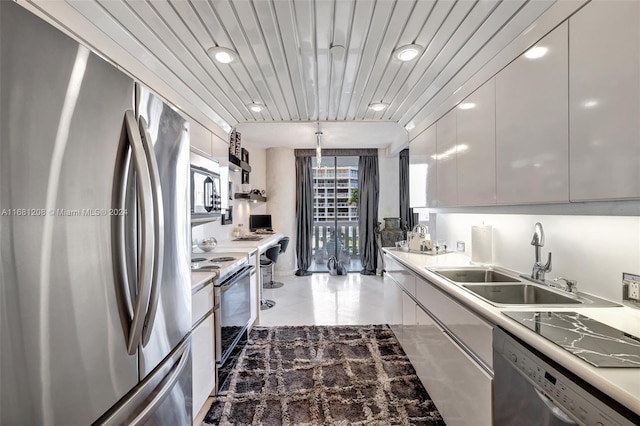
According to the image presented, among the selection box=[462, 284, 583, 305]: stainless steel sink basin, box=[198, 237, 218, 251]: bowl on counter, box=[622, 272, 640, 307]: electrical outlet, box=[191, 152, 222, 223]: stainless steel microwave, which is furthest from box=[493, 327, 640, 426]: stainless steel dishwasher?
box=[198, 237, 218, 251]: bowl on counter

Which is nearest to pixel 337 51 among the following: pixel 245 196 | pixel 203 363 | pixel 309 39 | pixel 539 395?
pixel 309 39

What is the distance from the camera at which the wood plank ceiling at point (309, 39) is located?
1555 mm

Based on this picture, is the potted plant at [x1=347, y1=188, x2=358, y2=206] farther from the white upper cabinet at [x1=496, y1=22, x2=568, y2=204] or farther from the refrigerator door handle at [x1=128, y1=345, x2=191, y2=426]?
the refrigerator door handle at [x1=128, y1=345, x2=191, y2=426]

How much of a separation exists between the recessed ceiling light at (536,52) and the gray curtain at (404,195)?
14.9 ft

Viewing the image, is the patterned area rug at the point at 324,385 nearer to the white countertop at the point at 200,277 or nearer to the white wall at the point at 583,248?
the white countertop at the point at 200,277

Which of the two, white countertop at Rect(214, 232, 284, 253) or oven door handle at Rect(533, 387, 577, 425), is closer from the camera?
oven door handle at Rect(533, 387, 577, 425)

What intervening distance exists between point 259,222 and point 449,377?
15.0 feet

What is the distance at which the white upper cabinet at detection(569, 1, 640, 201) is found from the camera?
0.94m

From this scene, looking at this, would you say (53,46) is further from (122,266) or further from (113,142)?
(122,266)

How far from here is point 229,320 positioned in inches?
84.2

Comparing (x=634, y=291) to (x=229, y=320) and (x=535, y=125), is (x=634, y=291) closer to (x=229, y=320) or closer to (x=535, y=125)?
(x=535, y=125)

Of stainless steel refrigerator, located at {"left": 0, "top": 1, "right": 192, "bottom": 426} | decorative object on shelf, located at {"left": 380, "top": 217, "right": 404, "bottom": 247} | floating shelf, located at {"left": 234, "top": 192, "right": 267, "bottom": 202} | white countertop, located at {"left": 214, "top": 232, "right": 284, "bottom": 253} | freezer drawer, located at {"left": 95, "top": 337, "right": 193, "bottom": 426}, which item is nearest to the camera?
stainless steel refrigerator, located at {"left": 0, "top": 1, "right": 192, "bottom": 426}

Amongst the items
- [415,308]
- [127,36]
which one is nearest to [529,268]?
[415,308]

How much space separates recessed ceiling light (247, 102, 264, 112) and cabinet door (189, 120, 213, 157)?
2.48 feet
